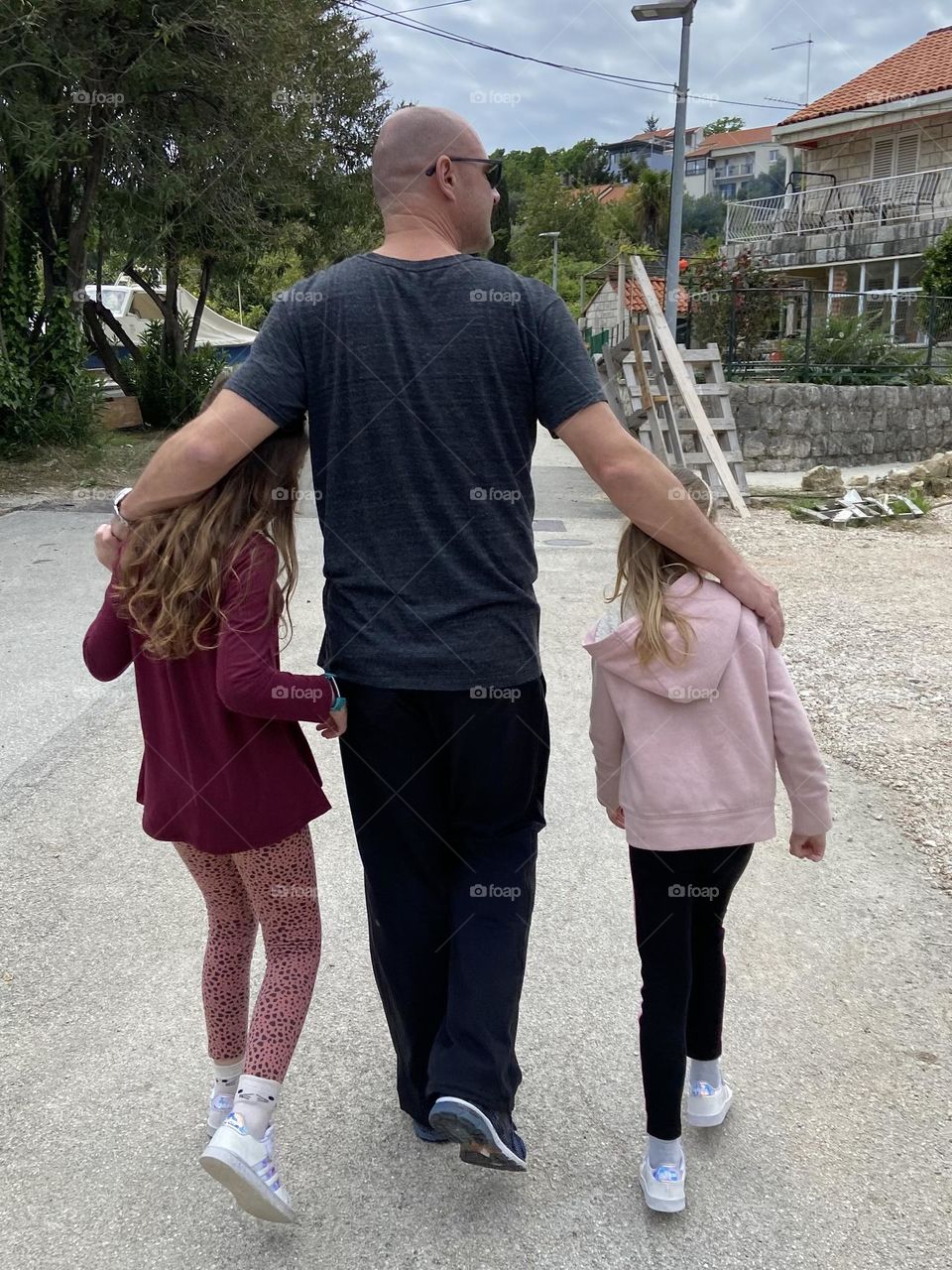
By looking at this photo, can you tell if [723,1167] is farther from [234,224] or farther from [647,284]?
[234,224]

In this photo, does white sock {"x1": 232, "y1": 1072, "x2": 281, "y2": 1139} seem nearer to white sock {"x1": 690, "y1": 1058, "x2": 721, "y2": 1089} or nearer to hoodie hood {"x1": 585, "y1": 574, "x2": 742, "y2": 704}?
white sock {"x1": 690, "y1": 1058, "x2": 721, "y2": 1089}

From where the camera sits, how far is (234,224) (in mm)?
14648

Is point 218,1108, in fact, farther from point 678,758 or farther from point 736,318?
point 736,318

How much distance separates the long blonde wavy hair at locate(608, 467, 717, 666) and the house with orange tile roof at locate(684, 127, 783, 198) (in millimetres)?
99942

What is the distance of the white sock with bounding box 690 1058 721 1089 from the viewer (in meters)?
2.44

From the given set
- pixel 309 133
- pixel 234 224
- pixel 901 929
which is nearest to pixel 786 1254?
pixel 901 929

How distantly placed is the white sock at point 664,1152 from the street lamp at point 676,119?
13445 millimetres

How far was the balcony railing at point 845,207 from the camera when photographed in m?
30.1

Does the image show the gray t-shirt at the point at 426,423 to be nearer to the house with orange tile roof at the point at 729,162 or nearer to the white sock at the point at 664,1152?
the white sock at the point at 664,1152

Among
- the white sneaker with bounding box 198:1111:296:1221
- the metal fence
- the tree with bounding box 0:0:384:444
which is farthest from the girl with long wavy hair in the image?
the metal fence

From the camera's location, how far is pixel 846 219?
104ft

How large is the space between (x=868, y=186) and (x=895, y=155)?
349cm

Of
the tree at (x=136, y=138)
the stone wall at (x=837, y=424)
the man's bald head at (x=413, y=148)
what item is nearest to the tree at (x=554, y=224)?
the stone wall at (x=837, y=424)

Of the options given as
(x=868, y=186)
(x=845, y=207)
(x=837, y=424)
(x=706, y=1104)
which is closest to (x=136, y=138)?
(x=837, y=424)
